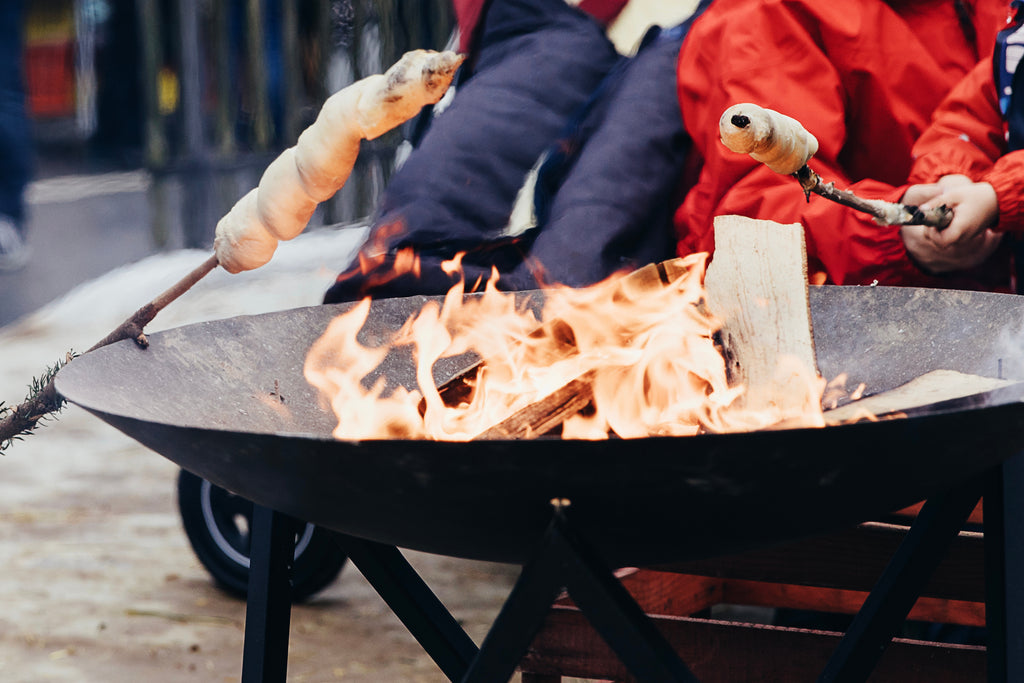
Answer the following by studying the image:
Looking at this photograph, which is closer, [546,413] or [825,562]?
[546,413]

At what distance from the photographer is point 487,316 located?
59.9 inches

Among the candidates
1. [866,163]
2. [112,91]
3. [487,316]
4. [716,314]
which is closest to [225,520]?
[487,316]

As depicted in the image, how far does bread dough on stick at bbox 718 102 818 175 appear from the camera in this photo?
1.05m

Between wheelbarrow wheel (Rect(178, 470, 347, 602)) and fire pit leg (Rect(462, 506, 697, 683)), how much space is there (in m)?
1.29

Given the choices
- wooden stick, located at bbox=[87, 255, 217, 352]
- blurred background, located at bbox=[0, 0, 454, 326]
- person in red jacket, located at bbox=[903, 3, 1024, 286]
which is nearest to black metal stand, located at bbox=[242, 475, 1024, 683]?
wooden stick, located at bbox=[87, 255, 217, 352]

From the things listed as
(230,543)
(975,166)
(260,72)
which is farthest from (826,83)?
(260,72)

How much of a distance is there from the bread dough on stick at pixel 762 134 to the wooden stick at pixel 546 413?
28cm

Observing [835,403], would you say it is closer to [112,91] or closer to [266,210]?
[266,210]

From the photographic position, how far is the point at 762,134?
1.05m

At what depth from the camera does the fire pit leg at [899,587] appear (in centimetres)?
109

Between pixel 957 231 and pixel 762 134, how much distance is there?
0.69 metres

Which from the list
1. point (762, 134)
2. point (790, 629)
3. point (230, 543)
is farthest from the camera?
point (230, 543)

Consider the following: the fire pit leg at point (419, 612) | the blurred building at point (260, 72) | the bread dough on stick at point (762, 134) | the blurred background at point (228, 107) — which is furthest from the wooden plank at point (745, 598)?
the blurred building at point (260, 72)

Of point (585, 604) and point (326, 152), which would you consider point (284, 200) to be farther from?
point (585, 604)
